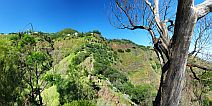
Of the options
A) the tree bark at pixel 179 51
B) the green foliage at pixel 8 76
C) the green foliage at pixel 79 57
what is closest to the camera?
the tree bark at pixel 179 51

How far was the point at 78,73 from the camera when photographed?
72.6ft

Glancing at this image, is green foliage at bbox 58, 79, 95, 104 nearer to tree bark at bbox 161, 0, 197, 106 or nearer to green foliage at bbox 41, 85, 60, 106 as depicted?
green foliage at bbox 41, 85, 60, 106

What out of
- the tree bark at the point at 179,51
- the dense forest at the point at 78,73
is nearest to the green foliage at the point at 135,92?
the dense forest at the point at 78,73

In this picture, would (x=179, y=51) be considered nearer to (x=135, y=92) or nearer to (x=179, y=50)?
(x=179, y=50)

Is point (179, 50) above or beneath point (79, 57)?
above

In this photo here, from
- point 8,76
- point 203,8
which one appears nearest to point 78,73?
point 8,76

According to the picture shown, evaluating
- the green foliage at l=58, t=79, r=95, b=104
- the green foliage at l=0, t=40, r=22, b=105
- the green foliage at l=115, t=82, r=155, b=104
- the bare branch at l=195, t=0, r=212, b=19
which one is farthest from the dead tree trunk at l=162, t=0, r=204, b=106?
the green foliage at l=115, t=82, r=155, b=104

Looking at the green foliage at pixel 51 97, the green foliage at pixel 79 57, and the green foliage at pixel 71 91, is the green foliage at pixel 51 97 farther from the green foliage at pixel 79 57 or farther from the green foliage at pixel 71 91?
the green foliage at pixel 79 57

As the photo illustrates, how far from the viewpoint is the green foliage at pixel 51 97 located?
2098 centimetres

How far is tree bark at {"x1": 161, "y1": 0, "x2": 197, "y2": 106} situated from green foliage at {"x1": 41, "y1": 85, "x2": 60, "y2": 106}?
1768 centimetres

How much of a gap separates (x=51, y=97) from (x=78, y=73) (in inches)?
105

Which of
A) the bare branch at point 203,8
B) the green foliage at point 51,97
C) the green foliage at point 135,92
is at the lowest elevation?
the green foliage at point 135,92

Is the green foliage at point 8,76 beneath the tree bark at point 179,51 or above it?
beneath

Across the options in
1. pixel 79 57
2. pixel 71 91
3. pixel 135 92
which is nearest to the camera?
pixel 71 91
